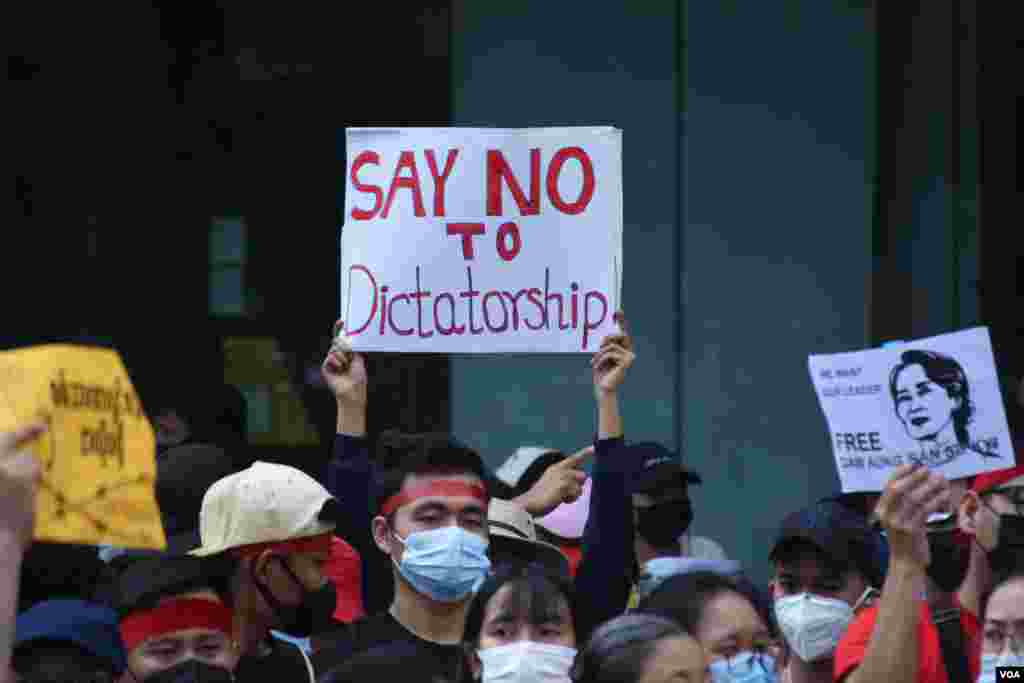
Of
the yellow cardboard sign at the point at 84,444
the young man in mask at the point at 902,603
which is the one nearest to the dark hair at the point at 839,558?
the young man in mask at the point at 902,603

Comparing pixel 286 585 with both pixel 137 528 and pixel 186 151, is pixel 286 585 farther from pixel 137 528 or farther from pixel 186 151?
pixel 186 151

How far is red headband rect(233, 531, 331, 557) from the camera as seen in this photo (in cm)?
554

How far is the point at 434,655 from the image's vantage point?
5.45 meters

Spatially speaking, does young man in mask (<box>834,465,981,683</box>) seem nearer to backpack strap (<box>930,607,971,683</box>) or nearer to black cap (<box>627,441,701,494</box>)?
backpack strap (<box>930,607,971,683</box>)

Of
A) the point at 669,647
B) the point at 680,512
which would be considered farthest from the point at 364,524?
the point at 669,647

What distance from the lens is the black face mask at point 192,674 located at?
191 inches

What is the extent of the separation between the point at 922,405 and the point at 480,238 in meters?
1.33

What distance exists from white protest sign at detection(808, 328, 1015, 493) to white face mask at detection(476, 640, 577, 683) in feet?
3.24

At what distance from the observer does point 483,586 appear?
→ 527 centimetres

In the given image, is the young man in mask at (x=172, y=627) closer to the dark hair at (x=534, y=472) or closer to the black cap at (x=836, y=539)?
the black cap at (x=836, y=539)

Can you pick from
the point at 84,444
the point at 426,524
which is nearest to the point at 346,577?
the point at 426,524

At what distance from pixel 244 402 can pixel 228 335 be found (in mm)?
741

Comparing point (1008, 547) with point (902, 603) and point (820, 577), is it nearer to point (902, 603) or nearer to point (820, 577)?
point (820, 577)

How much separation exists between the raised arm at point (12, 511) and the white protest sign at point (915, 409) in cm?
273
